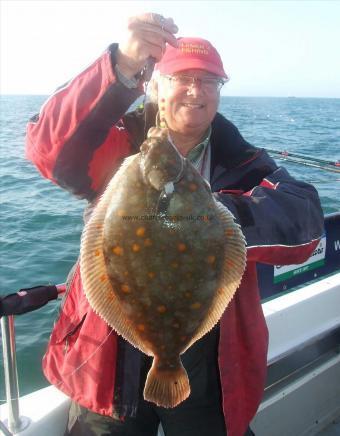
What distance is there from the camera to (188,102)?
7.18ft

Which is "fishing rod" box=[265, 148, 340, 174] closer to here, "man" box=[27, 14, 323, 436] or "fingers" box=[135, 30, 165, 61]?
"man" box=[27, 14, 323, 436]

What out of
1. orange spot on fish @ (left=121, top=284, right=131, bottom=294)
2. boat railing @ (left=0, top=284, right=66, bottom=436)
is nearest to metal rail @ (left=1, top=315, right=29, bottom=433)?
boat railing @ (left=0, top=284, right=66, bottom=436)

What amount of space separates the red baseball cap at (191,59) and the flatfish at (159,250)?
595 mm

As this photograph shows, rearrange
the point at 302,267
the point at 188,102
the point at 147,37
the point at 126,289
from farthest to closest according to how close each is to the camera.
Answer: the point at 302,267 < the point at 188,102 < the point at 126,289 < the point at 147,37

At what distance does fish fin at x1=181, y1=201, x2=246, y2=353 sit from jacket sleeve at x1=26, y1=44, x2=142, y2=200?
1.89ft

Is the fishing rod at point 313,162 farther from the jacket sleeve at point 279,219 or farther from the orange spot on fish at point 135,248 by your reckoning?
the orange spot on fish at point 135,248

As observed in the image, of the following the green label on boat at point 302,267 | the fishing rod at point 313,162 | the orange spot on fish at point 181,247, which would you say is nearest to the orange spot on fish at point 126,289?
the orange spot on fish at point 181,247

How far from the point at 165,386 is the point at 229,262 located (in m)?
0.58

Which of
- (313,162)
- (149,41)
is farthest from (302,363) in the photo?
(313,162)

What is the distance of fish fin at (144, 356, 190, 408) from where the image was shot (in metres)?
1.86

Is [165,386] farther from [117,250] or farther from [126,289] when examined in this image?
[117,250]

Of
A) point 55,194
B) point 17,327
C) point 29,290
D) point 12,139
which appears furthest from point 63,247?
point 12,139

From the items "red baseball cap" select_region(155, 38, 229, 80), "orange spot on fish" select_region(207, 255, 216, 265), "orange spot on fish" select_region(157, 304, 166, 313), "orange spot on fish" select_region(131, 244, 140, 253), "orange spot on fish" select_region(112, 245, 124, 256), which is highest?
"red baseball cap" select_region(155, 38, 229, 80)

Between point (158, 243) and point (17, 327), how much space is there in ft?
13.8
